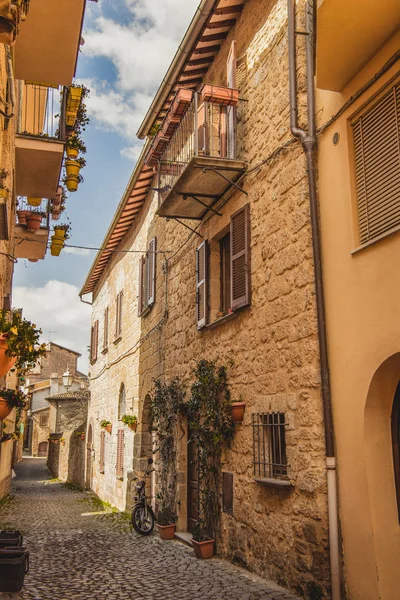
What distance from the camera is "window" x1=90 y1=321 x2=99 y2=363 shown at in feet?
69.6

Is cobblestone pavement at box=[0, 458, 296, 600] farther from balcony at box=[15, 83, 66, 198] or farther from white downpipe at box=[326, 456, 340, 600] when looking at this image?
balcony at box=[15, 83, 66, 198]

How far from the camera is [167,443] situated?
1038cm

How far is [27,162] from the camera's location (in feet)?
32.6

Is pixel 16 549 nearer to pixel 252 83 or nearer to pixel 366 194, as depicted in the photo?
pixel 366 194

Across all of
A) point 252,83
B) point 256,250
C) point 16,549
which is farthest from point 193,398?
point 252,83

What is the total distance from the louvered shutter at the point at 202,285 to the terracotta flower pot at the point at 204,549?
300cm

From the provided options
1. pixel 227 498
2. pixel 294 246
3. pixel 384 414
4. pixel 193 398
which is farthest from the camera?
pixel 193 398

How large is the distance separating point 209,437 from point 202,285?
232 centimetres

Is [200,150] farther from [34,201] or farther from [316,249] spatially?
[34,201]

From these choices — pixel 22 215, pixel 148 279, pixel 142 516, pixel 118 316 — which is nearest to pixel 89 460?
pixel 118 316

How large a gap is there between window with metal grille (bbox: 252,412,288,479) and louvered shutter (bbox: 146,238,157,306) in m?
5.83

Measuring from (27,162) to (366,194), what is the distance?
21.5 ft

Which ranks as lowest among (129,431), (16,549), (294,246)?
(16,549)

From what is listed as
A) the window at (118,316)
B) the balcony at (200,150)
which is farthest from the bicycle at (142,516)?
the window at (118,316)
